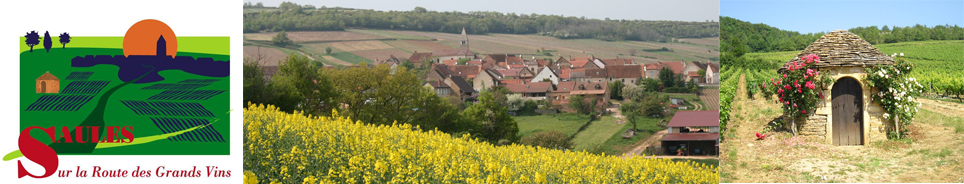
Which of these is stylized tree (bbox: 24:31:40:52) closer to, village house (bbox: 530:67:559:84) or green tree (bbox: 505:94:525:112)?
green tree (bbox: 505:94:525:112)

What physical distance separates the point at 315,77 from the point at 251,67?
1737 millimetres

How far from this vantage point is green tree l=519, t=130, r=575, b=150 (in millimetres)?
13359

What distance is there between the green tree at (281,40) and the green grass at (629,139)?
8830 mm

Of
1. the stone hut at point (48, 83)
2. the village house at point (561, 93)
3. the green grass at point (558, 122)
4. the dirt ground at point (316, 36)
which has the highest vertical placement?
the dirt ground at point (316, 36)

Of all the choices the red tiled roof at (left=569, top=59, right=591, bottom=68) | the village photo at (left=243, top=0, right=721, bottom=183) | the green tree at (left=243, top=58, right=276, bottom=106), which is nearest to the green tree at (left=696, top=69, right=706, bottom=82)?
the village photo at (left=243, top=0, right=721, bottom=183)

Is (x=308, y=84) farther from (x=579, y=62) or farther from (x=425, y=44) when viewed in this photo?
(x=579, y=62)

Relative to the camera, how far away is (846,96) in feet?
30.1

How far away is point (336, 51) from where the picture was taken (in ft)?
50.5

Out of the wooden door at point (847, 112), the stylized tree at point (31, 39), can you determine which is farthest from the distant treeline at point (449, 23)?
the stylized tree at point (31, 39)

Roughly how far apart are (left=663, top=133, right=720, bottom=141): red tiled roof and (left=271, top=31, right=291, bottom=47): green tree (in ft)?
33.2

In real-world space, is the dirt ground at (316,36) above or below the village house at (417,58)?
above

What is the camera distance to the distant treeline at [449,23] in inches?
554

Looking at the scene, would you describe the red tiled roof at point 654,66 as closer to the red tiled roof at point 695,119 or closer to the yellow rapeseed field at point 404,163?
the red tiled roof at point 695,119

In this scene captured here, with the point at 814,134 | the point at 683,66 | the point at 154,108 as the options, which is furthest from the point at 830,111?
the point at 154,108
